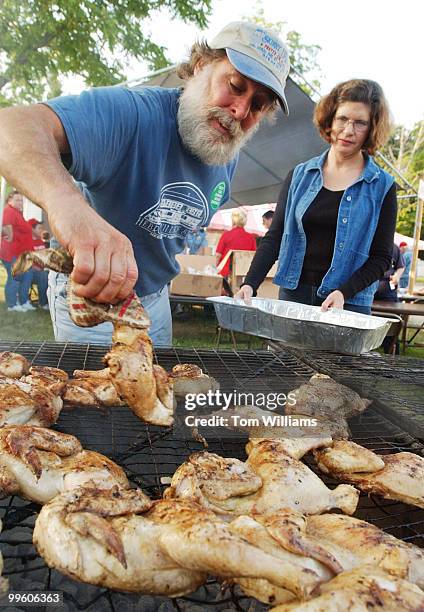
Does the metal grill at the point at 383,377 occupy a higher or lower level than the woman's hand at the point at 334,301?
lower

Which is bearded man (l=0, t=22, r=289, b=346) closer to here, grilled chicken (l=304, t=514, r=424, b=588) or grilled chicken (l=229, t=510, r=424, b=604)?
grilled chicken (l=229, t=510, r=424, b=604)

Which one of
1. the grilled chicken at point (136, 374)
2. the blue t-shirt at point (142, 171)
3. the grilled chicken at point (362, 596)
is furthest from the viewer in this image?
the blue t-shirt at point (142, 171)

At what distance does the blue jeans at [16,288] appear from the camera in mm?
8701

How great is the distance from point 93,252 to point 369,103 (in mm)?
2416

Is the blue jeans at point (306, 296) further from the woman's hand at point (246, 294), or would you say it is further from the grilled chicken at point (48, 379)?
the grilled chicken at point (48, 379)

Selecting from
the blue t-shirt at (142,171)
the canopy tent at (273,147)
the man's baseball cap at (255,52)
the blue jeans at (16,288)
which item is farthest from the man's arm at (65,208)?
the blue jeans at (16,288)

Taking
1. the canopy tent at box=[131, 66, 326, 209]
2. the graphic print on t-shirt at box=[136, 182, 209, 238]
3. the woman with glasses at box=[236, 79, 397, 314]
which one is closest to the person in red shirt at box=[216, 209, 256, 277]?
the canopy tent at box=[131, 66, 326, 209]

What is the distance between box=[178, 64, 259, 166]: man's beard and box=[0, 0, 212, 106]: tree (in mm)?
7356

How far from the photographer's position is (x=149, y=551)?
3.40ft

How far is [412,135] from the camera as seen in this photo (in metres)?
30.5

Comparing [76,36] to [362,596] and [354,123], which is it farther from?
[362,596]

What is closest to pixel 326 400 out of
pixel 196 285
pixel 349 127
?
pixel 349 127

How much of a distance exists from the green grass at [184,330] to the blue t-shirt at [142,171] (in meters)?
3.32

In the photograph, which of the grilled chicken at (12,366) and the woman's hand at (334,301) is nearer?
the grilled chicken at (12,366)
